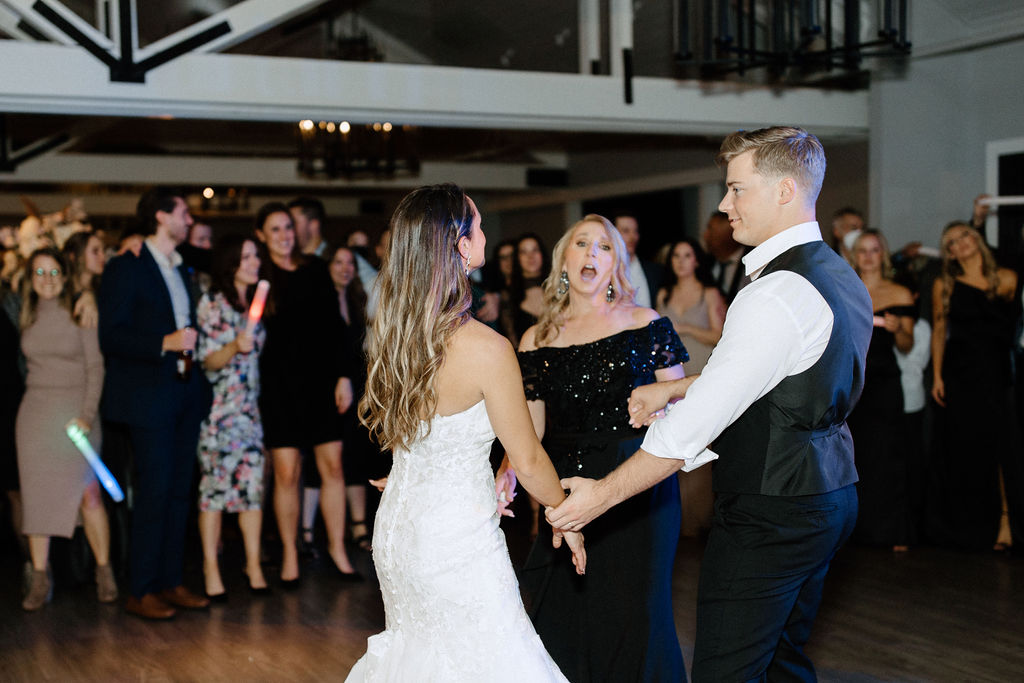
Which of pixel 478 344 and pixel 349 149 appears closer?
pixel 478 344

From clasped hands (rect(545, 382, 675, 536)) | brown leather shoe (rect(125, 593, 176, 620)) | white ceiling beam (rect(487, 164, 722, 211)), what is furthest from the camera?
white ceiling beam (rect(487, 164, 722, 211))

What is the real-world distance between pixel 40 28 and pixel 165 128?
193 inches

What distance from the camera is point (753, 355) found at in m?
1.95

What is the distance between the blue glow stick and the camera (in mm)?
4398

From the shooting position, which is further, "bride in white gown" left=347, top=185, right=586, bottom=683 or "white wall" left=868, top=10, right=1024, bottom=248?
"white wall" left=868, top=10, right=1024, bottom=248

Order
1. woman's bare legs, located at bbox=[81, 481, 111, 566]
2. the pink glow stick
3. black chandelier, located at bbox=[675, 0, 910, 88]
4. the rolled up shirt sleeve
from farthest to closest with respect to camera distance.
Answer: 1. black chandelier, located at bbox=[675, 0, 910, 88]
2. woman's bare legs, located at bbox=[81, 481, 111, 566]
3. the pink glow stick
4. the rolled up shirt sleeve

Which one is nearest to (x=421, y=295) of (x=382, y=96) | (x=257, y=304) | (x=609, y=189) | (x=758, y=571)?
(x=758, y=571)

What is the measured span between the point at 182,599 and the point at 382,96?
2.69 metres

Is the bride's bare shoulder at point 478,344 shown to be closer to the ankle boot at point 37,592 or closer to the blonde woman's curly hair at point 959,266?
the ankle boot at point 37,592

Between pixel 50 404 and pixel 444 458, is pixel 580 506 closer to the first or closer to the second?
pixel 444 458

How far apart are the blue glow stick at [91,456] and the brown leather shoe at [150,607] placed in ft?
1.45

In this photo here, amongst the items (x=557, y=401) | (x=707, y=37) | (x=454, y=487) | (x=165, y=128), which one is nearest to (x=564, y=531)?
(x=454, y=487)

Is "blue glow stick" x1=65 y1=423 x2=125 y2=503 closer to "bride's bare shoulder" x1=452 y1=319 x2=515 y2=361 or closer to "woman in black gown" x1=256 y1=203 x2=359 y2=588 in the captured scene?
"woman in black gown" x1=256 y1=203 x2=359 y2=588

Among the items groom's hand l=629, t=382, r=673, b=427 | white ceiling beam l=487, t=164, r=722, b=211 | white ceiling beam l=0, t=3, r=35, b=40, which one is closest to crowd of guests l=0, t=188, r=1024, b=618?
groom's hand l=629, t=382, r=673, b=427
